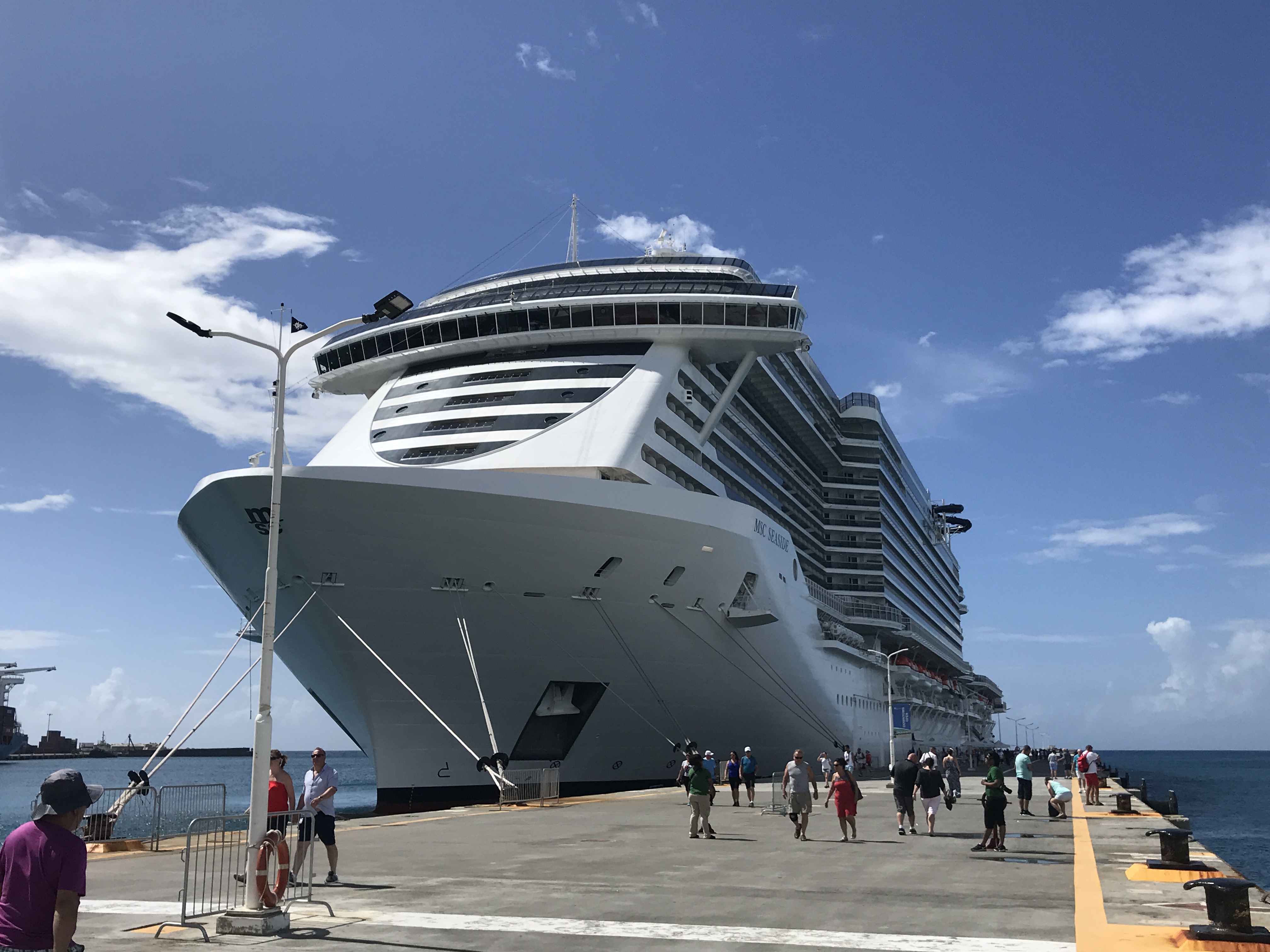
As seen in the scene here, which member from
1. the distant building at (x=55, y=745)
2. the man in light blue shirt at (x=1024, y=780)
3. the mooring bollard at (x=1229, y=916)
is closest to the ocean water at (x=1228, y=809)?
the man in light blue shirt at (x=1024, y=780)

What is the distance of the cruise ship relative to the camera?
22.6m

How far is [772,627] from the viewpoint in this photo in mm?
31000

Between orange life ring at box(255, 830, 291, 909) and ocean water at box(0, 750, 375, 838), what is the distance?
3.42 meters

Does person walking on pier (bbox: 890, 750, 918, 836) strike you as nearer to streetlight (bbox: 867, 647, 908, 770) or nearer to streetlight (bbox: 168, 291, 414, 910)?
streetlight (bbox: 168, 291, 414, 910)

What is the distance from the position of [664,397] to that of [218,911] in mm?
21179

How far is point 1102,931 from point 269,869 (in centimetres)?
668

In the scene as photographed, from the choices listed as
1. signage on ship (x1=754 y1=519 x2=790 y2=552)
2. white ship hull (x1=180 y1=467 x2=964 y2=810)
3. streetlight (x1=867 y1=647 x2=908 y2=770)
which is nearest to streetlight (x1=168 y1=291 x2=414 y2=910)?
white ship hull (x1=180 y1=467 x2=964 y2=810)

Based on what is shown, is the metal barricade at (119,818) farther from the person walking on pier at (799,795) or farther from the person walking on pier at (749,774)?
the person walking on pier at (749,774)

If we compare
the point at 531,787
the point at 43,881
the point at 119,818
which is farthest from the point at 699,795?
Answer: the point at 119,818

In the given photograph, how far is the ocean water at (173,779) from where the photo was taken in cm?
5159

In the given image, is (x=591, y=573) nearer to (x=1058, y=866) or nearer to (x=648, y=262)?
(x=1058, y=866)

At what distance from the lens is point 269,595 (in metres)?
9.52

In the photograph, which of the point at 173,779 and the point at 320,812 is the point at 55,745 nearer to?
the point at 173,779

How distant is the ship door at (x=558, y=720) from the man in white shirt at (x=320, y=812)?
46.6ft
